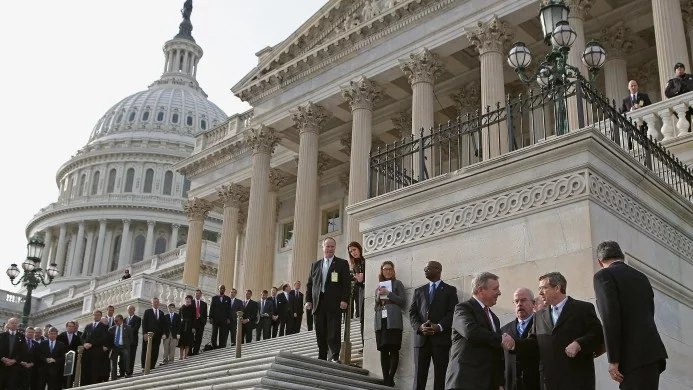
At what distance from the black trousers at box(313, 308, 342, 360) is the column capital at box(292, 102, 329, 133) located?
2061cm

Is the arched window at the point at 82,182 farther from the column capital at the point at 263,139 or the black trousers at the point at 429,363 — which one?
the black trousers at the point at 429,363

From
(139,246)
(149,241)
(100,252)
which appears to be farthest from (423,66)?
(139,246)

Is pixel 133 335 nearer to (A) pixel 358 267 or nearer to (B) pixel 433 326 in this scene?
(A) pixel 358 267

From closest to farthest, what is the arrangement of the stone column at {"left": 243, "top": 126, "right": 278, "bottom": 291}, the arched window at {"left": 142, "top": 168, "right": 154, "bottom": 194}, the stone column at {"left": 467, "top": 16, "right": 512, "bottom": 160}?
the stone column at {"left": 467, "top": 16, "right": 512, "bottom": 160} < the stone column at {"left": 243, "top": 126, "right": 278, "bottom": 291} < the arched window at {"left": 142, "top": 168, "right": 154, "bottom": 194}

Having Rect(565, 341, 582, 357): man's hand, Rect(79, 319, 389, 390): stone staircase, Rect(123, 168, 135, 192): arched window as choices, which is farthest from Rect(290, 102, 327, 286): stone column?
Rect(123, 168, 135, 192): arched window

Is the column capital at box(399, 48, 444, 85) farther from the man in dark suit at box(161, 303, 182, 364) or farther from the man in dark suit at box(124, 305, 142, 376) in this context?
the man in dark suit at box(124, 305, 142, 376)

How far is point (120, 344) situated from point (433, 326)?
10.7 m

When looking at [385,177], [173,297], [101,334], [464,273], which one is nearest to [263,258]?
[173,297]

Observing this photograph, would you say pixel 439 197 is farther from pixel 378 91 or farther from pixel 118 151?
pixel 118 151

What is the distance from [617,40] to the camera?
2745 cm

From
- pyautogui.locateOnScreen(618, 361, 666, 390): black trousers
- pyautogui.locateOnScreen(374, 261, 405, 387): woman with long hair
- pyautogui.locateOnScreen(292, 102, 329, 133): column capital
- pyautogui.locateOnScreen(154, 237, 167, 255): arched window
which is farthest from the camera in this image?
pyautogui.locateOnScreen(154, 237, 167, 255): arched window

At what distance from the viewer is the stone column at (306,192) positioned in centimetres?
3014

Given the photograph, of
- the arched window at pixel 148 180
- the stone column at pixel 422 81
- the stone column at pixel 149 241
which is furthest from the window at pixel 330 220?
the arched window at pixel 148 180

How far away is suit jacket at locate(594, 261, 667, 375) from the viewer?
6586 mm
